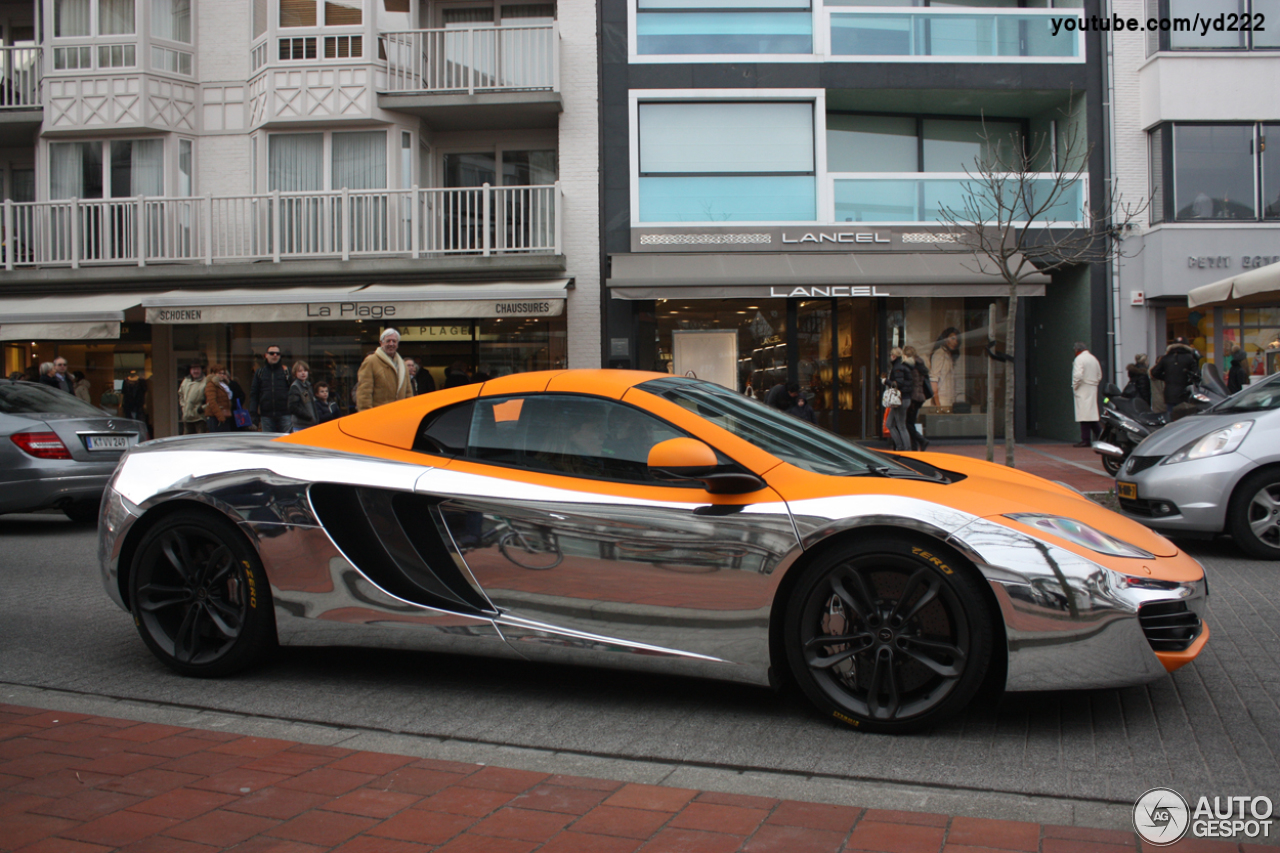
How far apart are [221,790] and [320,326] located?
15597mm

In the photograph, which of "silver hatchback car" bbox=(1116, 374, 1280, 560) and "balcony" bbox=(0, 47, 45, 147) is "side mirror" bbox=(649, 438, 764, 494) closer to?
"silver hatchback car" bbox=(1116, 374, 1280, 560)

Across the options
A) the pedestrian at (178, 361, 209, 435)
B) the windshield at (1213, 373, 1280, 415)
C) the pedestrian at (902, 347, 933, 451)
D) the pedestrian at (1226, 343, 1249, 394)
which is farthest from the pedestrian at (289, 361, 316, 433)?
the pedestrian at (1226, 343, 1249, 394)

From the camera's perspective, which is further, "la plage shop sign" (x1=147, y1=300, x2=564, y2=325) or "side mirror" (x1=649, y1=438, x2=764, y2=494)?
"la plage shop sign" (x1=147, y1=300, x2=564, y2=325)

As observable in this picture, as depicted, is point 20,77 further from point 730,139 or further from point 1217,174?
point 1217,174

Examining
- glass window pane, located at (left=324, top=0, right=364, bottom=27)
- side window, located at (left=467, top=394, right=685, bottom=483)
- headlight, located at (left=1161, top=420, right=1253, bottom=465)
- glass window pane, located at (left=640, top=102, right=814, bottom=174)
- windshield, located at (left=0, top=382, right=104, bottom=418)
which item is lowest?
headlight, located at (left=1161, top=420, right=1253, bottom=465)

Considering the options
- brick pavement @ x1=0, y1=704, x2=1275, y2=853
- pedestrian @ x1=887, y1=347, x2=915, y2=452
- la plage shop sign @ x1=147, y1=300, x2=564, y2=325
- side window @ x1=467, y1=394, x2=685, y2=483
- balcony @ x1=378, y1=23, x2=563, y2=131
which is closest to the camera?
brick pavement @ x1=0, y1=704, x2=1275, y2=853

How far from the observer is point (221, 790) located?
296 cm

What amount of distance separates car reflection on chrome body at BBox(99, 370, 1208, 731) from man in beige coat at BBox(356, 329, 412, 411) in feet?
14.9

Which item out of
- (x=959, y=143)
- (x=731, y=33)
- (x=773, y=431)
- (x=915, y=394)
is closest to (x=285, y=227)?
(x=731, y=33)

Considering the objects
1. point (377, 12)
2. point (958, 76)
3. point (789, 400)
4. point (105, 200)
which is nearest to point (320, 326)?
point (105, 200)

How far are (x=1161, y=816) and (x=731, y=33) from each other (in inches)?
635

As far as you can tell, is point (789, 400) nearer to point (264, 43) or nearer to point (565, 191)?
point (565, 191)

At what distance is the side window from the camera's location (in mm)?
3703

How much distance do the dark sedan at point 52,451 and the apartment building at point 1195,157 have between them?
51.0 feet
